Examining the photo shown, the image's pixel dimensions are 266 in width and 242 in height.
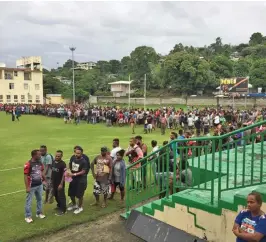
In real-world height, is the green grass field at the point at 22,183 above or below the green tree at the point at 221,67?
below

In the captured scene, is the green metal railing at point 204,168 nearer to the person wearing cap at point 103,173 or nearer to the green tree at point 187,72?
the person wearing cap at point 103,173

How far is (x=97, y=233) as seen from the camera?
6.39m

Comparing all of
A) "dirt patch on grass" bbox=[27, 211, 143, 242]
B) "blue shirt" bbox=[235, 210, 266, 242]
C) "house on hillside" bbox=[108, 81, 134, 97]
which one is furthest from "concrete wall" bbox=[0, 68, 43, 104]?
"blue shirt" bbox=[235, 210, 266, 242]

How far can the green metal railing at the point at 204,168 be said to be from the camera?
190 inches

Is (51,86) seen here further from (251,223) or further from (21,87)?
(251,223)

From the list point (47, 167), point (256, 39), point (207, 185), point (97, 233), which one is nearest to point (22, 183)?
point (47, 167)

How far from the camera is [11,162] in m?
12.8

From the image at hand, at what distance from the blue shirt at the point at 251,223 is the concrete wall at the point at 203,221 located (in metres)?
0.75

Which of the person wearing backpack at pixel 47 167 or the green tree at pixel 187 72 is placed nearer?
the person wearing backpack at pixel 47 167

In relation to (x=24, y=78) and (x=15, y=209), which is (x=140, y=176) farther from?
(x=24, y=78)

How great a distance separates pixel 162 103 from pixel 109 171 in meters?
53.1

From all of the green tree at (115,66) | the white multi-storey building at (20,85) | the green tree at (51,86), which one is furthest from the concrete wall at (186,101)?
the green tree at (115,66)

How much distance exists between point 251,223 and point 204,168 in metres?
2.28

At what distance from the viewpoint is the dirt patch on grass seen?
20.1 feet
